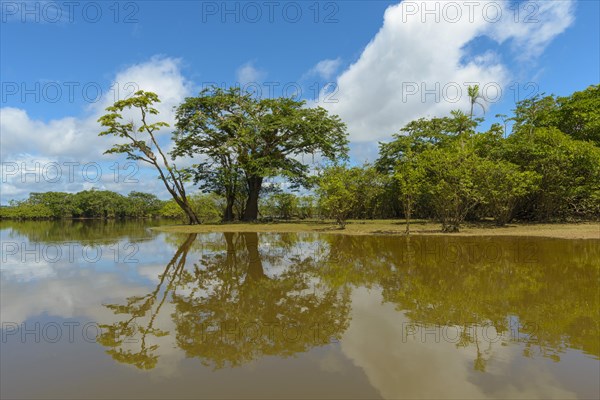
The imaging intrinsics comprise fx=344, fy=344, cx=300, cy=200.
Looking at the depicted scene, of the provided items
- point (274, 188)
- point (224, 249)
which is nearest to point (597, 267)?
point (224, 249)

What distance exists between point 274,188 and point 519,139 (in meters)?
20.6

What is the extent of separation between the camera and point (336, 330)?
16.4 feet

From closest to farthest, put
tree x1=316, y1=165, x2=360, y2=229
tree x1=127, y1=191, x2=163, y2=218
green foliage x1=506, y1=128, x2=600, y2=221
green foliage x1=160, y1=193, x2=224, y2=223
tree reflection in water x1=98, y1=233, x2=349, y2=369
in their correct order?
tree reflection in water x1=98, y1=233, x2=349, y2=369, green foliage x1=506, y1=128, x2=600, y2=221, tree x1=316, y1=165, x2=360, y2=229, green foliage x1=160, y1=193, x2=224, y2=223, tree x1=127, y1=191, x2=163, y2=218

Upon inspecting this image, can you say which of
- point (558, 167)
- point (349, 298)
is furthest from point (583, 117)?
point (349, 298)

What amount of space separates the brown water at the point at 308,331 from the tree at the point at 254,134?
19.7 meters

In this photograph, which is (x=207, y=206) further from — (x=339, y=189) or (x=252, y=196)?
(x=339, y=189)

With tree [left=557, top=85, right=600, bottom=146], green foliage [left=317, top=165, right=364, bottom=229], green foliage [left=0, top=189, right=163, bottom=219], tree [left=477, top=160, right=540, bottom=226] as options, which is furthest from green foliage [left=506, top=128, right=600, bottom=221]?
green foliage [left=0, top=189, right=163, bottom=219]

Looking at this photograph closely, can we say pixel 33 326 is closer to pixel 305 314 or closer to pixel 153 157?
pixel 305 314

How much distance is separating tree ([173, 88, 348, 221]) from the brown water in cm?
1972

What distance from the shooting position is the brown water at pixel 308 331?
3.51m

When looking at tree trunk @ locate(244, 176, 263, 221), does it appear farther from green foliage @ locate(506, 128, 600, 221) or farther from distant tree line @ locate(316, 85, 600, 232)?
green foliage @ locate(506, 128, 600, 221)

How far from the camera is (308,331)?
496 cm

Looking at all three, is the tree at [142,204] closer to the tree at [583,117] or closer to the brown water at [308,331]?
the brown water at [308,331]

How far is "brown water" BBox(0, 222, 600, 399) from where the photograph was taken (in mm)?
3514
